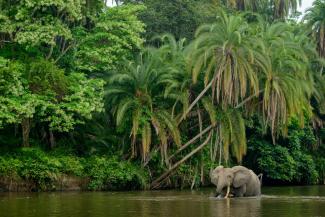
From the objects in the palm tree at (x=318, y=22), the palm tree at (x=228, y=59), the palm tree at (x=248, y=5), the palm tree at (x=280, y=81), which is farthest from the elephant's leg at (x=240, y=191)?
the palm tree at (x=248, y=5)

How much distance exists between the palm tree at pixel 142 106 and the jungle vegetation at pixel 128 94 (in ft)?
0.20

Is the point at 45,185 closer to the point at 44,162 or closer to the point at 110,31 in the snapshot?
the point at 44,162

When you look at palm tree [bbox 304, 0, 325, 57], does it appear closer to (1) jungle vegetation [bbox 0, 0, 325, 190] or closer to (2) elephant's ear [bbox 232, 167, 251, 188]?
(1) jungle vegetation [bbox 0, 0, 325, 190]

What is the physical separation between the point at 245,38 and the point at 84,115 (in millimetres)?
9953

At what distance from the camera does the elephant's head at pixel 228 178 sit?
94.9ft

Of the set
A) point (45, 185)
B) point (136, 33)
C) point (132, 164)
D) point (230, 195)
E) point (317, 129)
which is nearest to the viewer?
point (230, 195)

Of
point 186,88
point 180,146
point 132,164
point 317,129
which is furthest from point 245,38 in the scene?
point 317,129

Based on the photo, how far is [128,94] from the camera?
3625cm

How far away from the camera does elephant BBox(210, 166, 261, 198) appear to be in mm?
29002

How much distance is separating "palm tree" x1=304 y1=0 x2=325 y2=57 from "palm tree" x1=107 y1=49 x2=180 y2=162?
2306cm

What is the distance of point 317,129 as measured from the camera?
5194 centimetres

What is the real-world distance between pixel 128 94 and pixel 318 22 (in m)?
26.0

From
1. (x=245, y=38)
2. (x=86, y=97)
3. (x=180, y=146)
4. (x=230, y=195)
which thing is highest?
(x=245, y=38)

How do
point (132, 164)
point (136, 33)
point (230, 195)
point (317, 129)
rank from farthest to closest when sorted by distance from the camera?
1. point (317, 129)
2. point (136, 33)
3. point (132, 164)
4. point (230, 195)
